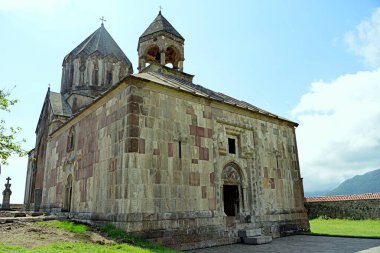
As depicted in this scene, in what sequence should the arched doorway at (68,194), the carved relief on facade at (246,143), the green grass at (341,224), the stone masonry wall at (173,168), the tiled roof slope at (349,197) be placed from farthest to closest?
the tiled roof slope at (349,197), the green grass at (341,224), the arched doorway at (68,194), the carved relief on facade at (246,143), the stone masonry wall at (173,168)

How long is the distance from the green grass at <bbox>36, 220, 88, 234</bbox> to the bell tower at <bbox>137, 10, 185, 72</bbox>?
355 inches

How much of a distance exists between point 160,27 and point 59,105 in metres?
11.3

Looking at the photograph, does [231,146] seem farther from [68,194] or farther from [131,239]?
[68,194]

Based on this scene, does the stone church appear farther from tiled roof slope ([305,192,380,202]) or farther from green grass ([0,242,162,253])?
tiled roof slope ([305,192,380,202])

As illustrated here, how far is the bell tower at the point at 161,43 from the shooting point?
635 inches

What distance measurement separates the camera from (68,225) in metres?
10.6

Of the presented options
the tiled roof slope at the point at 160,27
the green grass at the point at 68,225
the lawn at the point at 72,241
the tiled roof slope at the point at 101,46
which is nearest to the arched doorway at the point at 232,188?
the lawn at the point at 72,241

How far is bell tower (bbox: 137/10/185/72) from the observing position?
1614 cm

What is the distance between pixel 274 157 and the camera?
15047mm

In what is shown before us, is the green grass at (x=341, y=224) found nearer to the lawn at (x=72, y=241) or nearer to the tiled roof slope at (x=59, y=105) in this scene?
the lawn at (x=72, y=241)

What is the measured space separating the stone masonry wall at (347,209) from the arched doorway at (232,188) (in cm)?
1135

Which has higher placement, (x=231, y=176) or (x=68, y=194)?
(x=231, y=176)

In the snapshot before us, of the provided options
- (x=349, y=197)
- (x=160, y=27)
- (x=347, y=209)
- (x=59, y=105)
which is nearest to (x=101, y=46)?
(x=59, y=105)

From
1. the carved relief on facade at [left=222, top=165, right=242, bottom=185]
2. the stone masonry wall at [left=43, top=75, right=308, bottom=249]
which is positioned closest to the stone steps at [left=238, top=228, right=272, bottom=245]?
the stone masonry wall at [left=43, top=75, right=308, bottom=249]
